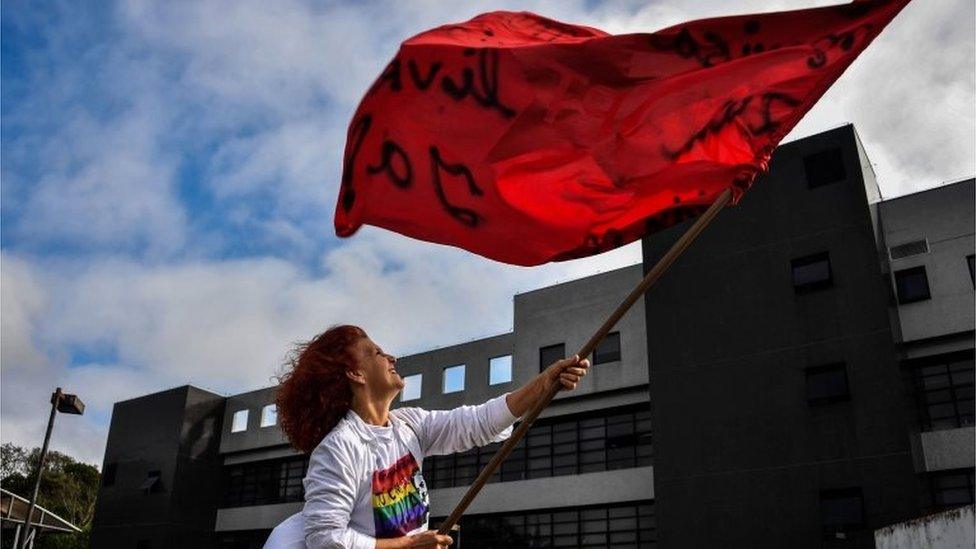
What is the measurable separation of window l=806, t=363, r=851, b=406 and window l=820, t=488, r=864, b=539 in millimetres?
2222

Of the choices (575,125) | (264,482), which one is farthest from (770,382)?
Result: (264,482)

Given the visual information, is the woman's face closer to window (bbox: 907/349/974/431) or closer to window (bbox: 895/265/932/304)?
window (bbox: 907/349/974/431)

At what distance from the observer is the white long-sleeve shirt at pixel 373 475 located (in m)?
A: 3.82

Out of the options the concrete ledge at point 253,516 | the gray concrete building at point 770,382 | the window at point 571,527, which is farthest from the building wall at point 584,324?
the concrete ledge at point 253,516

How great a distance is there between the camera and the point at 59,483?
57.8 meters

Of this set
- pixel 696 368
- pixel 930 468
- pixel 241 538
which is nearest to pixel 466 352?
pixel 696 368

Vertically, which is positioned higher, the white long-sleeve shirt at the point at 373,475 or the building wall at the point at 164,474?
the building wall at the point at 164,474

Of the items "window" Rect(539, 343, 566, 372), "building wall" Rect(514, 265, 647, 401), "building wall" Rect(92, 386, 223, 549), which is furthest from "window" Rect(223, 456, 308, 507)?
"window" Rect(539, 343, 566, 372)

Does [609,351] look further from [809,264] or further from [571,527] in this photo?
[809,264]

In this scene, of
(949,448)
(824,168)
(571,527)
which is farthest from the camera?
(571,527)

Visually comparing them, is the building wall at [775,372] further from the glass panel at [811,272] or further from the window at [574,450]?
the window at [574,450]

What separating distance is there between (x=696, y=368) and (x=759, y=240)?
395 cm

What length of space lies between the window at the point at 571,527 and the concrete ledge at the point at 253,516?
27.3 ft

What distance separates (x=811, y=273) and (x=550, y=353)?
927cm
